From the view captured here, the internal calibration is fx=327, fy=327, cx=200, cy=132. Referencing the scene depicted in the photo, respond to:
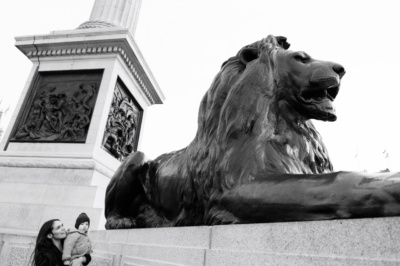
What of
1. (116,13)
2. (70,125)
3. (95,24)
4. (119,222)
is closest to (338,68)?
(119,222)

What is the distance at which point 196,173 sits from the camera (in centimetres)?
242

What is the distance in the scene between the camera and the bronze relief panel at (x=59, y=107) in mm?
7211

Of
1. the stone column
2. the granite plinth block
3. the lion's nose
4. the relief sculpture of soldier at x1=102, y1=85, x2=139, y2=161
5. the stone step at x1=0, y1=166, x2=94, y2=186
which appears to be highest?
the stone column

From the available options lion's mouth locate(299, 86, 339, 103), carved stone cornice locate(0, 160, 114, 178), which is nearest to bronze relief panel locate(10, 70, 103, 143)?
carved stone cornice locate(0, 160, 114, 178)

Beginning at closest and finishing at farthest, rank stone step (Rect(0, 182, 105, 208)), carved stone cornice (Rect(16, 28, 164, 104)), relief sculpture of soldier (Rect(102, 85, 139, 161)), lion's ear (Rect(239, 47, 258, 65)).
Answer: lion's ear (Rect(239, 47, 258, 65)), stone step (Rect(0, 182, 105, 208)), relief sculpture of soldier (Rect(102, 85, 139, 161)), carved stone cornice (Rect(16, 28, 164, 104))

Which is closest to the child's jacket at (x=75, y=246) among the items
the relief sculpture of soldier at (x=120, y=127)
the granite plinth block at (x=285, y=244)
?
the granite plinth block at (x=285, y=244)

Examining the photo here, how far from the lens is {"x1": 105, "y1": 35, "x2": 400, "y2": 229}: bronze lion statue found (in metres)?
1.44

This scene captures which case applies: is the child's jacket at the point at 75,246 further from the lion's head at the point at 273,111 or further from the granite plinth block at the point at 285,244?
the lion's head at the point at 273,111

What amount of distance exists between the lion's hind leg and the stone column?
702cm

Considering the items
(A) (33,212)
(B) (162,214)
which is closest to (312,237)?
(B) (162,214)

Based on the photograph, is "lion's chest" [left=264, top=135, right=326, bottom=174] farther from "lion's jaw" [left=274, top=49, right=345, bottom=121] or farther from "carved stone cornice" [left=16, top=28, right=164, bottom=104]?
"carved stone cornice" [left=16, top=28, right=164, bottom=104]

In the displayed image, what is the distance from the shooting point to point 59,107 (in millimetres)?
7691

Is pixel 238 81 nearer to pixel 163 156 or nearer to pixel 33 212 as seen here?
pixel 163 156

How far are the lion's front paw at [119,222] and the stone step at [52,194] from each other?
2337 mm
